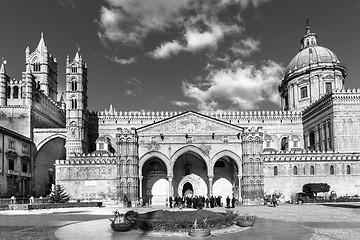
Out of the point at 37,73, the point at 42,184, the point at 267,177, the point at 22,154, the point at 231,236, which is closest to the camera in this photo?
the point at 231,236

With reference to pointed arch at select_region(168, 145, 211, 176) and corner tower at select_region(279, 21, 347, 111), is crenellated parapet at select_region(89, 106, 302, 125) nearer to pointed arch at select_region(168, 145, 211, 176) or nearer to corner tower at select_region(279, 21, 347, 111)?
corner tower at select_region(279, 21, 347, 111)

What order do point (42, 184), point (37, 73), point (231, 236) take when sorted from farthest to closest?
point (37, 73) < point (42, 184) < point (231, 236)

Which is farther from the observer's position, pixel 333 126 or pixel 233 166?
pixel 333 126

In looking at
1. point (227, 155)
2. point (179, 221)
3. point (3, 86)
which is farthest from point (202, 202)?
point (3, 86)

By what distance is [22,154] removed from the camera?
48.5 meters

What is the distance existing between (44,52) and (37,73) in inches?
200

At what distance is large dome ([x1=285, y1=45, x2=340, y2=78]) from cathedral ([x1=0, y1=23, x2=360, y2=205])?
1014 centimetres

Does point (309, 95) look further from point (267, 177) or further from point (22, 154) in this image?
point (22, 154)

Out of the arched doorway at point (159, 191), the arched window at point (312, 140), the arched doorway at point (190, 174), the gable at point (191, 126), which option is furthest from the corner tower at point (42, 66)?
the arched window at point (312, 140)

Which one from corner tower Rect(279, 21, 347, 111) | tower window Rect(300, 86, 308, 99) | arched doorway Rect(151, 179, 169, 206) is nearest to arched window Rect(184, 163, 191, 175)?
arched doorway Rect(151, 179, 169, 206)

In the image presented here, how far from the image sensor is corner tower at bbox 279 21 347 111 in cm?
6200

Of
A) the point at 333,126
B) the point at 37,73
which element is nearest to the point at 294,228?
the point at 333,126

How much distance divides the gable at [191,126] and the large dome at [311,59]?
27402 millimetres

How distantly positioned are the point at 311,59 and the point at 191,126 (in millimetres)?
31767
